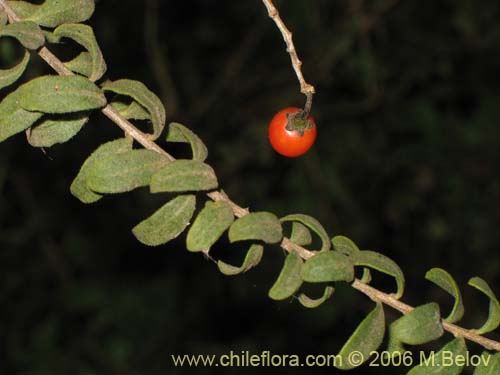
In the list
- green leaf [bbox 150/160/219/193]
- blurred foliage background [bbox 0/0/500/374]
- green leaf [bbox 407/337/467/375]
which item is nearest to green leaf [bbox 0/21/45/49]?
green leaf [bbox 150/160/219/193]

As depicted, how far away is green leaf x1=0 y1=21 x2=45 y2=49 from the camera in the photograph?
1.68 metres

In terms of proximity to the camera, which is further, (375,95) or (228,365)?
(375,95)

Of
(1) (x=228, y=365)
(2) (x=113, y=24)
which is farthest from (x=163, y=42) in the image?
(1) (x=228, y=365)

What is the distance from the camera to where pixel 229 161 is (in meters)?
5.62

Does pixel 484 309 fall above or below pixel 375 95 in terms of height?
below

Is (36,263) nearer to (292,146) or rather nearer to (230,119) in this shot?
(230,119)

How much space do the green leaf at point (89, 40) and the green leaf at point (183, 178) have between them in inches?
11.3

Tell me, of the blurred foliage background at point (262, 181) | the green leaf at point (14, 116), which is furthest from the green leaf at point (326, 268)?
the blurred foliage background at point (262, 181)

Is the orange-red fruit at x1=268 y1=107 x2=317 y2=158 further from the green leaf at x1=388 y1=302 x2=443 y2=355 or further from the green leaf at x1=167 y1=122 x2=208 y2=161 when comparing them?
the green leaf at x1=388 y1=302 x2=443 y2=355

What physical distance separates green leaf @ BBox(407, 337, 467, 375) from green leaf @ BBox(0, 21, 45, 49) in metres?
1.16

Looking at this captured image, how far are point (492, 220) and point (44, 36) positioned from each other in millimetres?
5001

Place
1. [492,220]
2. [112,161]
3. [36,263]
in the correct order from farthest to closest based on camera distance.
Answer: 1. [492,220]
2. [36,263]
3. [112,161]

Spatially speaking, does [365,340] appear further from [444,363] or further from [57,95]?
[57,95]

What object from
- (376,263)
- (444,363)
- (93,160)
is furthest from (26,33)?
(444,363)
